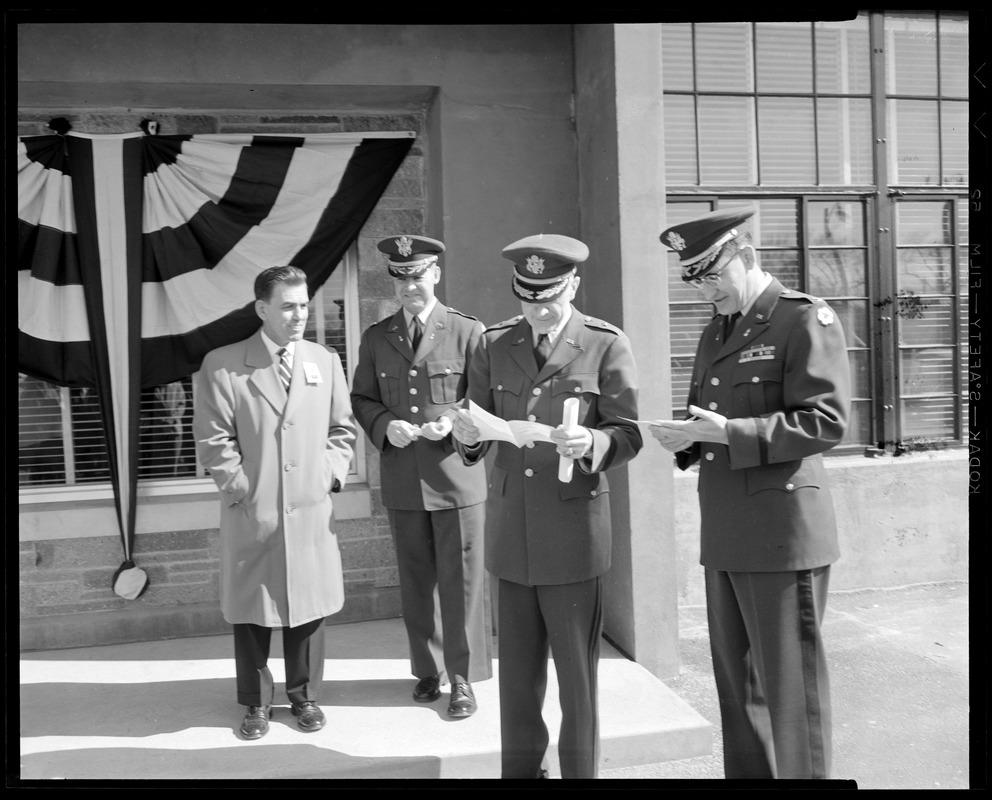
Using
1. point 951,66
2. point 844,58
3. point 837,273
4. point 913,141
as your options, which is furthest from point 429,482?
point 951,66

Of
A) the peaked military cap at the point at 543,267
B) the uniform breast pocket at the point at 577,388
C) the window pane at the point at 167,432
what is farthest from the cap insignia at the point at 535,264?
the window pane at the point at 167,432

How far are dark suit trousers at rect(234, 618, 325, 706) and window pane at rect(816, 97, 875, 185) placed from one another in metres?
4.11

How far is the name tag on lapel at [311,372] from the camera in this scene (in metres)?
3.62

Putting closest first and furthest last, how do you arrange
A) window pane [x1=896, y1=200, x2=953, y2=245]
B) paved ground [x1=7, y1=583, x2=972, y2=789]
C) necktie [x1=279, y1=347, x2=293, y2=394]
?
paved ground [x1=7, y1=583, x2=972, y2=789] → necktie [x1=279, y1=347, x2=293, y2=394] → window pane [x1=896, y1=200, x2=953, y2=245]

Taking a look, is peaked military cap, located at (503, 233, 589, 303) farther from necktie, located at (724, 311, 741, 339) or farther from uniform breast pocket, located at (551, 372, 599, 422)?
necktie, located at (724, 311, 741, 339)

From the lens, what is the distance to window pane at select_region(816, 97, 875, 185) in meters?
5.37

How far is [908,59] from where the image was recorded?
540 centimetres

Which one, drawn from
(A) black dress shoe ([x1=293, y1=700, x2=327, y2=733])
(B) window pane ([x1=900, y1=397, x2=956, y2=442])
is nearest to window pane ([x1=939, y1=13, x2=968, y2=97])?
(B) window pane ([x1=900, y1=397, x2=956, y2=442])

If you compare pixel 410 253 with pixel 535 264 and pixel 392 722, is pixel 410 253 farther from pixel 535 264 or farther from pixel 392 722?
pixel 392 722

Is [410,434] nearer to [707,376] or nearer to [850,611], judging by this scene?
[707,376]

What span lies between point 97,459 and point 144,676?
49.6 inches

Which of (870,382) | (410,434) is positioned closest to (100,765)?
(410,434)

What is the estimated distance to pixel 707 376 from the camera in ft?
9.66

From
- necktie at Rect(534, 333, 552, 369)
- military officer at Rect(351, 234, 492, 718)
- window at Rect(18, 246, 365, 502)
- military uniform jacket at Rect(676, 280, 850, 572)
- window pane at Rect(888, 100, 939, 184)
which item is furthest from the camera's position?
window pane at Rect(888, 100, 939, 184)
